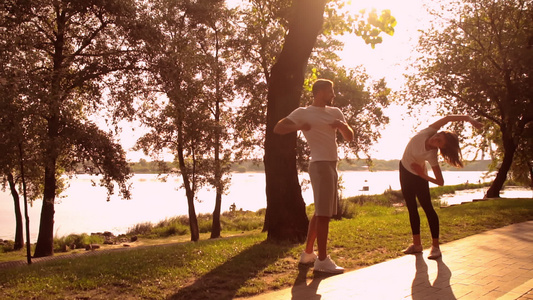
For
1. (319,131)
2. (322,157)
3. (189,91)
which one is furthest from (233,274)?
(189,91)

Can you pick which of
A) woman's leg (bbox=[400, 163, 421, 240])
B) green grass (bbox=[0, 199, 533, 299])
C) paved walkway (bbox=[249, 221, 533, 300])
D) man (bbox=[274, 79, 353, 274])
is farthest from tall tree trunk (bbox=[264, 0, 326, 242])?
man (bbox=[274, 79, 353, 274])

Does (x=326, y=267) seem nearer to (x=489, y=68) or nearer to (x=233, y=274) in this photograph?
(x=233, y=274)

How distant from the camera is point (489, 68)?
22266 mm

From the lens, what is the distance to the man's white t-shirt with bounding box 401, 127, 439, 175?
6.06 m

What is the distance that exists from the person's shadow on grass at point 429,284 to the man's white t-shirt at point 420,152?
130 cm

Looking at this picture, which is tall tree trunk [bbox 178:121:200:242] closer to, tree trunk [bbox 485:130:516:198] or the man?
tree trunk [bbox 485:130:516:198]

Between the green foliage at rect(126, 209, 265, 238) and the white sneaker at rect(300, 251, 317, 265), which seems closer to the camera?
the white sneaker at rect(300, 251, 317, 265)

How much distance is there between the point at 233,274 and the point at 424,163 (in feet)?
9.63

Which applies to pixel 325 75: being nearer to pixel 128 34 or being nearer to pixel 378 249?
pixel 128 34

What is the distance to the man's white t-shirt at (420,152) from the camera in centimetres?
606

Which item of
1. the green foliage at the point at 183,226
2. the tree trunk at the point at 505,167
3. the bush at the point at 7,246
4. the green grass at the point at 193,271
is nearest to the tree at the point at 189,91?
the green foliage at the point at 183,226

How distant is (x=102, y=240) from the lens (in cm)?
2288

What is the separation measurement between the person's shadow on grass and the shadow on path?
5.89 feet

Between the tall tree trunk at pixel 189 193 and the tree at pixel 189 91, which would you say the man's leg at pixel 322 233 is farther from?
the tall tree trunk at pixel 189 193
